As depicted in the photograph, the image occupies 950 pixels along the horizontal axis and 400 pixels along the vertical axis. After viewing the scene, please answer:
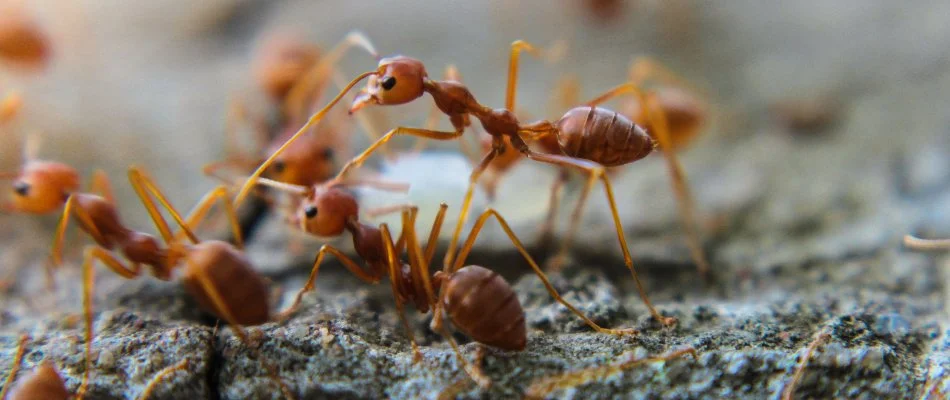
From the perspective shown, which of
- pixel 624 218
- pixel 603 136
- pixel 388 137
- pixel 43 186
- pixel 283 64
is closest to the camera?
pixel 603 136

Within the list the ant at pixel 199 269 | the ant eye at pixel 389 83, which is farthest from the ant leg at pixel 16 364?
the ant eye at pixel 389 83

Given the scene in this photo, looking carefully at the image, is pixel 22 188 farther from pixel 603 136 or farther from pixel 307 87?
pixel 603 136

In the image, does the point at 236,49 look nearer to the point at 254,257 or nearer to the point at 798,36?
the point at 254,257

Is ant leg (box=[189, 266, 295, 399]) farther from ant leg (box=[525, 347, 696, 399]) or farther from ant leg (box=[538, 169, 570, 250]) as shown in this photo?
ant leg (box=[538, 169, 570, 250])

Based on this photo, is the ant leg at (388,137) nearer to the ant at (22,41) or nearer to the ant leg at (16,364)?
the ant leg at (16,364)

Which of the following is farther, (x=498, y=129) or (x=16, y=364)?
(x=498, y=129)

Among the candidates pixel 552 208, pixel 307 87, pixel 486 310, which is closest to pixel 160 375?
pixel 486 310

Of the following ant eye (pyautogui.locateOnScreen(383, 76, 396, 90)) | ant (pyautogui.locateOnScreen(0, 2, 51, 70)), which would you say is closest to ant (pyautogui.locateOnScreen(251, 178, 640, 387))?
ant eye (pyautogui.locateOnScreen(383, 76, 396, 90))
